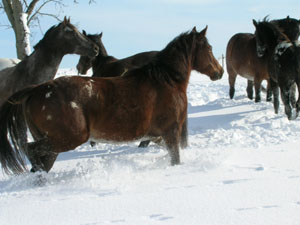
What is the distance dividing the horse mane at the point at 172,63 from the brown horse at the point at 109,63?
240cm

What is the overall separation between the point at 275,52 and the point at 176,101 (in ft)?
12.7

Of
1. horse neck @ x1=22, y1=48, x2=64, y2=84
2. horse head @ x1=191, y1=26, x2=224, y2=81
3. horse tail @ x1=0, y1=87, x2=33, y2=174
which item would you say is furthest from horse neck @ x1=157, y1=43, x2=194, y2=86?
A: horse neck @ x1=22, y1=48, x2=64, y2=84

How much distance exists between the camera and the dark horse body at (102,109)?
3.77 m

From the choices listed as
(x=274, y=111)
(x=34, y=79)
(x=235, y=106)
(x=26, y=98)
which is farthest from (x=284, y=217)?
(x=235, y=106)

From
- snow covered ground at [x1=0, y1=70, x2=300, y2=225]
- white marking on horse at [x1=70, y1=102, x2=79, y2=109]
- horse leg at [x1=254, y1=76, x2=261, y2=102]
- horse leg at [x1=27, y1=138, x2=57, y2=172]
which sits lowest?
snow covered ground at [x1=0, y1=70, x2=300, y2=225]

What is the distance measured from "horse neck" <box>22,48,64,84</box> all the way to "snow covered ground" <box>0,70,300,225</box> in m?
1.60

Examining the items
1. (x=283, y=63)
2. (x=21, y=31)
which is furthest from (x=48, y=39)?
(x=283, y=63)

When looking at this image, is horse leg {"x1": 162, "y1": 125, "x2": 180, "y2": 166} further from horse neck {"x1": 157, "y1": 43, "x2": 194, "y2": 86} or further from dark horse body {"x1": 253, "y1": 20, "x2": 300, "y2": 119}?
dark horse body {"x1": 253, "y1": 20, "x2": 300, "y2": 119}

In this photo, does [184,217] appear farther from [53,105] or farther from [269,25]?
[269,25]

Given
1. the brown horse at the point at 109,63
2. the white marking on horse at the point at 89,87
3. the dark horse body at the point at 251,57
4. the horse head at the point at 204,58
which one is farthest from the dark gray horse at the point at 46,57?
the dark horse body at the point at 251,57

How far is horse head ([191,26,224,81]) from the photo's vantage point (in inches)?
197

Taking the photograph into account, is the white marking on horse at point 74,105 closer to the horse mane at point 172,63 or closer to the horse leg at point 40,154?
the horse leg at point 40,154

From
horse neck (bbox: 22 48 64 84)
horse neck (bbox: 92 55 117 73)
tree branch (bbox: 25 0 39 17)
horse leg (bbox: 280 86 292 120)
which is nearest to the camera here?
horse neck (bbox: 22 48 64 84)

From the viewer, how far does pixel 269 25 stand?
7.83 meters
